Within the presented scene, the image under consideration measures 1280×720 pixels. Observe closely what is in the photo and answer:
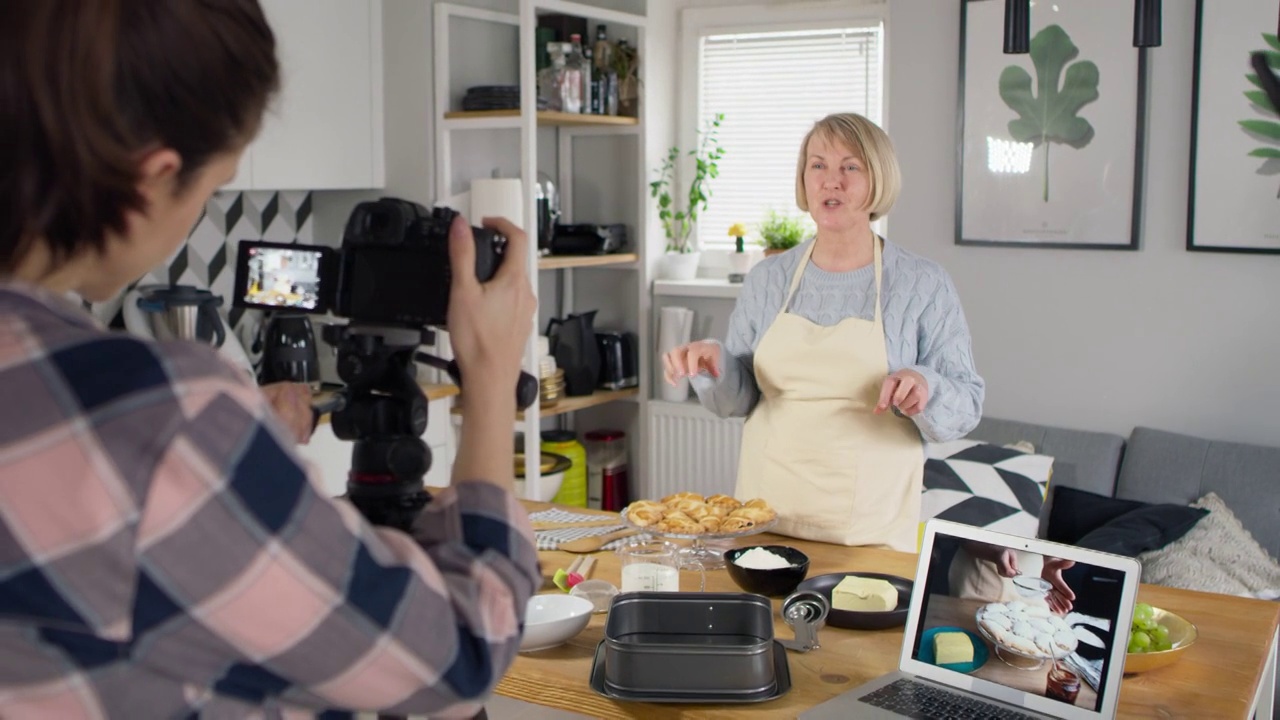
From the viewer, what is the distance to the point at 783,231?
14.0 feet

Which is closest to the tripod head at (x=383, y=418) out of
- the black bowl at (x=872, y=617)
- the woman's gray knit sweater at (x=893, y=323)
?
the black bowl at (x=872, y=617)

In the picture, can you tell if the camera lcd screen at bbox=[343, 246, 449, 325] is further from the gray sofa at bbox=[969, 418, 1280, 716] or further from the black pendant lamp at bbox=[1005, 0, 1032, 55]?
the gray sofa at bbox=[969, 418, 1280, 716]

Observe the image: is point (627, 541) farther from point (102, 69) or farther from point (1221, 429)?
point (1221, 429)

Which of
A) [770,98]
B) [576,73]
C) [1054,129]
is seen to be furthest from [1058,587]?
[770,98]

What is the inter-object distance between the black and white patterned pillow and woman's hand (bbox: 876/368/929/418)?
112 centimetres

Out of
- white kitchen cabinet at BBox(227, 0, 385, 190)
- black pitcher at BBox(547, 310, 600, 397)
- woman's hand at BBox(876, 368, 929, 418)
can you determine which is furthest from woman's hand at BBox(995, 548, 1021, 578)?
black pitcher at BBox(547, 310, 600, 397)

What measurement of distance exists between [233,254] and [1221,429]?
2.89 m

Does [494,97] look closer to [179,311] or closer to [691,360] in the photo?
[179,311]

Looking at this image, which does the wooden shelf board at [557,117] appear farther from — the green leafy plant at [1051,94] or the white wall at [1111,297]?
the green leafy plant at [1051,94]

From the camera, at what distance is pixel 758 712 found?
1.51 meters

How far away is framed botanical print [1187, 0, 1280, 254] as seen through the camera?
3312 mm

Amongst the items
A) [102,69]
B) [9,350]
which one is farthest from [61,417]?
[102,69]

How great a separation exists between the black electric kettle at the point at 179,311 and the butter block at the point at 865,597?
1.94 meters

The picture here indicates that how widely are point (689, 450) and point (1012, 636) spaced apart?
2907 millimetres
